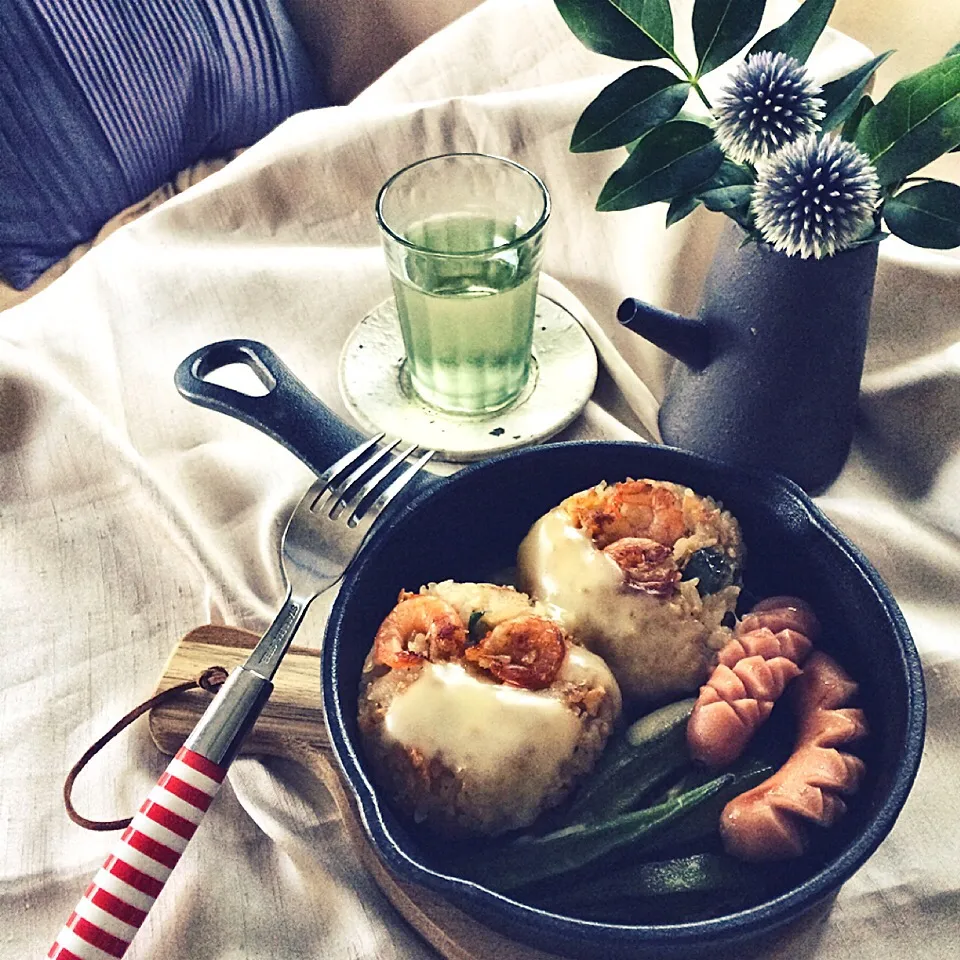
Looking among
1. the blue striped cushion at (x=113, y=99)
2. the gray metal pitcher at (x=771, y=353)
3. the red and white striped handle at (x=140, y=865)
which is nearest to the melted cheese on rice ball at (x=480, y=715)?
the red and white striped handle at (x=140, y=865)

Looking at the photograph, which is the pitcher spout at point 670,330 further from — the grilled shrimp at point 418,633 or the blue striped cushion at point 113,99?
the blue striped cushion at point 113,99

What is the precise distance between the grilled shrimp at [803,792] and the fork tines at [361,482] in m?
0.32

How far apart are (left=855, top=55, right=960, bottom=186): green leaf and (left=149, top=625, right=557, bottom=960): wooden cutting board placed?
20.5 inches

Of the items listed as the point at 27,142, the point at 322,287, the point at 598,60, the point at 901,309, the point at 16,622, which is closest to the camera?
the point at 16,622

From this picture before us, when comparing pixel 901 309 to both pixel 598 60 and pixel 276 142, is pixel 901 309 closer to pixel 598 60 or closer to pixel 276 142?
pixel 598 60

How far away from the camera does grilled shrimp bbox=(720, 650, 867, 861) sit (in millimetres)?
611

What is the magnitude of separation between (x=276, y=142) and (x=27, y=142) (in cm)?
51

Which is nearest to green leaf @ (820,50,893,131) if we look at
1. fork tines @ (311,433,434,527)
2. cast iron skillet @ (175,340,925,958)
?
cast iron skillet @ (175,340,925,958)

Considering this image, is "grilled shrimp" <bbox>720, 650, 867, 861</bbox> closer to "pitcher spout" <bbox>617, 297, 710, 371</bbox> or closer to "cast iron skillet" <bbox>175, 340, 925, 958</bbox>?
"cast iron skillet" <bbox>175, 340, 925, 958</bbox>

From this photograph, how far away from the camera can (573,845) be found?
0.64 m

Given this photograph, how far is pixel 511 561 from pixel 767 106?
0.37 m

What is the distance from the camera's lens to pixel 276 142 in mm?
1146

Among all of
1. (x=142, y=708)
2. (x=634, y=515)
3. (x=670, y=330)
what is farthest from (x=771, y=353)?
(x=142, y=708)

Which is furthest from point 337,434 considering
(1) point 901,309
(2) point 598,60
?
(2) point 598,60
